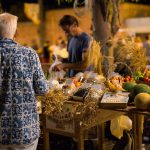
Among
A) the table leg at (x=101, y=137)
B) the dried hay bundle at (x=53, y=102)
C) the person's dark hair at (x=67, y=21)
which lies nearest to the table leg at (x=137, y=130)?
the table leg at (x=101, y=137)

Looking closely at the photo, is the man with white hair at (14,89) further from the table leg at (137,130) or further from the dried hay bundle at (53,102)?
the table leg at (137,130)

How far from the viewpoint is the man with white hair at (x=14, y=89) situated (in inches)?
95.8

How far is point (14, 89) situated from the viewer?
2.43 meters

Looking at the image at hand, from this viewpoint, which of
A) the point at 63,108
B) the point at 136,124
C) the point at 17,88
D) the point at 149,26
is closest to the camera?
the point at 17,88

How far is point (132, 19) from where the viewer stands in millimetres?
12930

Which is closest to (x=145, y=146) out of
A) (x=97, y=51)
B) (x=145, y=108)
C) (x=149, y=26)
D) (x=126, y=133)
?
(x=126, y=133)

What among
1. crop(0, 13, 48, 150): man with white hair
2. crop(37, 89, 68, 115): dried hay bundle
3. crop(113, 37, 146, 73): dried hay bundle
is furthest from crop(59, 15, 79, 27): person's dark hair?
crop(0, 13, 48, 150): man with white hair

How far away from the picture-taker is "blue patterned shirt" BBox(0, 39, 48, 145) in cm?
243

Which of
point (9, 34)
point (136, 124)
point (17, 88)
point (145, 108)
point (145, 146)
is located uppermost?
point (9, 34)

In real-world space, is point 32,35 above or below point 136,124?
above

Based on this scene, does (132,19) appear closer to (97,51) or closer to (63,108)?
(97,51)

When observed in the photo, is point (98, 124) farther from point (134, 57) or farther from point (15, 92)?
point (134, 57)

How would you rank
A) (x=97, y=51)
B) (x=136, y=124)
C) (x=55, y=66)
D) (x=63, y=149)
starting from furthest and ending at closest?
(x=55, y=66)
(x=97, y=51)
(x=63, y=149)
(x=136, y=124)

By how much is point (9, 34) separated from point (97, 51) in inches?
69.1
